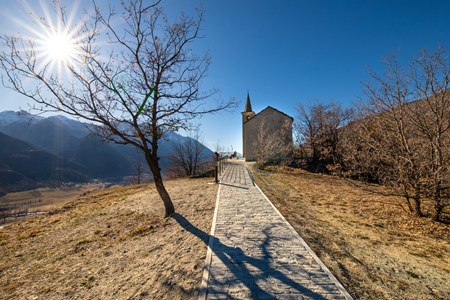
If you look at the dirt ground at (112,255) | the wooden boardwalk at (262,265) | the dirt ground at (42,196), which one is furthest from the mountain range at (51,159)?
the wooden boardwalk at (262,265)

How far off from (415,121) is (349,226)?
4.18 metres

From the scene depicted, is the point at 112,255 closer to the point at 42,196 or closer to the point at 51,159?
the point at 42,196

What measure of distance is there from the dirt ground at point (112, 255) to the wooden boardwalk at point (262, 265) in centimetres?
39

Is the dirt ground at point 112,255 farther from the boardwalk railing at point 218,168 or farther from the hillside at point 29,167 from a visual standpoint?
the hillside at point 29,167

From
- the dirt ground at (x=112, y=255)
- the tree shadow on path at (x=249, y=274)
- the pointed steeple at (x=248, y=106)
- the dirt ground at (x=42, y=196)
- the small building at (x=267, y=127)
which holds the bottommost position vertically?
Result: the dirt ground at (x=42, y=196)

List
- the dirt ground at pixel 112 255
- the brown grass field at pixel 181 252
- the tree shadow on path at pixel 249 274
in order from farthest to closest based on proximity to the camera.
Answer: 1. the dirt ground at pixel 112 255
2. the brown grass field at pixel 181 252
3. the tree shadow on path at pixel 249 274

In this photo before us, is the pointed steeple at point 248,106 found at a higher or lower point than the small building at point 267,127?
higher

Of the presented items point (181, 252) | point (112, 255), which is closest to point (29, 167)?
point (112, 255)

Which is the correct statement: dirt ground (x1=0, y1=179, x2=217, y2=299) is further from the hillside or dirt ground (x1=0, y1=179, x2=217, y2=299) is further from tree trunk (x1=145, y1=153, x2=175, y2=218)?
the hillside

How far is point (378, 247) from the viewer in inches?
194

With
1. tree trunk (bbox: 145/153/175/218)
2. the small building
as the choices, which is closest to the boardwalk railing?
tree trunk (bbox: 145/153/175/218)

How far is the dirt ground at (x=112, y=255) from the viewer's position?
372cm

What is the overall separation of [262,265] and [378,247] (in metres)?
3.32

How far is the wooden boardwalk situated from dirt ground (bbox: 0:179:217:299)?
393 millimetres
